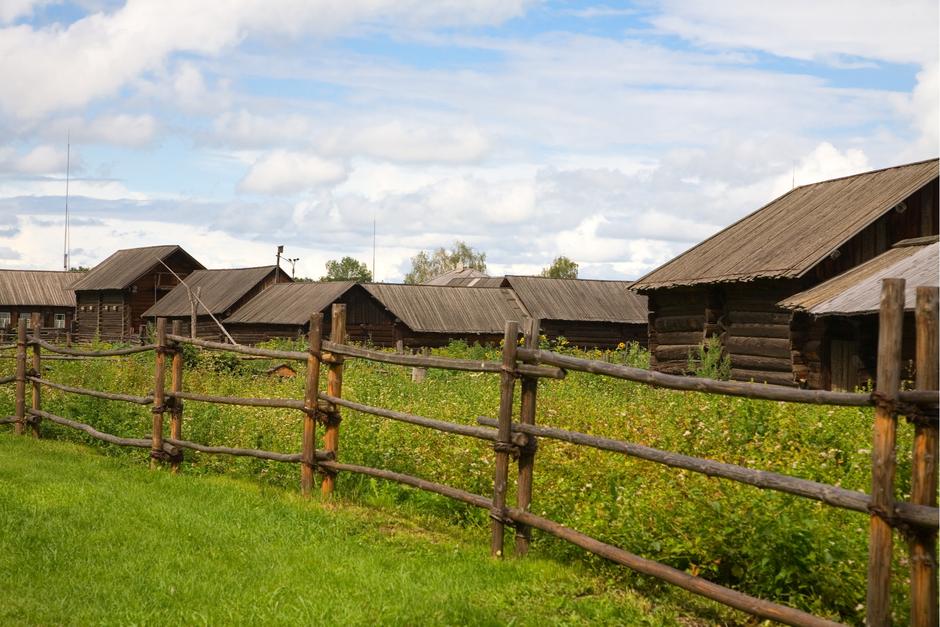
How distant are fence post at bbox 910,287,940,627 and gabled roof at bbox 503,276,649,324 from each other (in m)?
37.0

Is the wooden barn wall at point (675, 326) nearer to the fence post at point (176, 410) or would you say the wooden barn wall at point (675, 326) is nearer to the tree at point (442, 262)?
the fence post at point (176, 410)

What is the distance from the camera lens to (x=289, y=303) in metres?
41.9

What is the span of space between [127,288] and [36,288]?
458 inches

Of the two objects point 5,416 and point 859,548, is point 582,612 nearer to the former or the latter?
point 859,548

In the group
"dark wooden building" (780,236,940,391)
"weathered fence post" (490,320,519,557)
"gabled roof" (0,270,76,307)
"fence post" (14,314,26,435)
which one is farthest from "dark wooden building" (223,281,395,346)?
"weathered fence post" (490,320,519,557)

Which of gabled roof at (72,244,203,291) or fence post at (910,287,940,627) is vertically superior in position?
gabled roof at (72,244,203,291)

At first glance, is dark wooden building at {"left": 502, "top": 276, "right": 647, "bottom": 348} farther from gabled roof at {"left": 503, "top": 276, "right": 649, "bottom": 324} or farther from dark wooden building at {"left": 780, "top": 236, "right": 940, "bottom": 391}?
dark wooden building at {"left": 780, "top": 236, "right": 940, "bottom": 391}

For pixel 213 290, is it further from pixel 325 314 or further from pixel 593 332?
pixel 593 332

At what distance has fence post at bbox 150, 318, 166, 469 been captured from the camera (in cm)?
1054

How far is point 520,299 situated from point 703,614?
36.8 metres

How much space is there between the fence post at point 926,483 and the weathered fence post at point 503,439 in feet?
9.44

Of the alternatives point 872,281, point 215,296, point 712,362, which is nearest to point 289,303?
point 215,296

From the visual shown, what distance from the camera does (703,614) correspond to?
18.0ft

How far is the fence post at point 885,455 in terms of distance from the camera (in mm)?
4410
